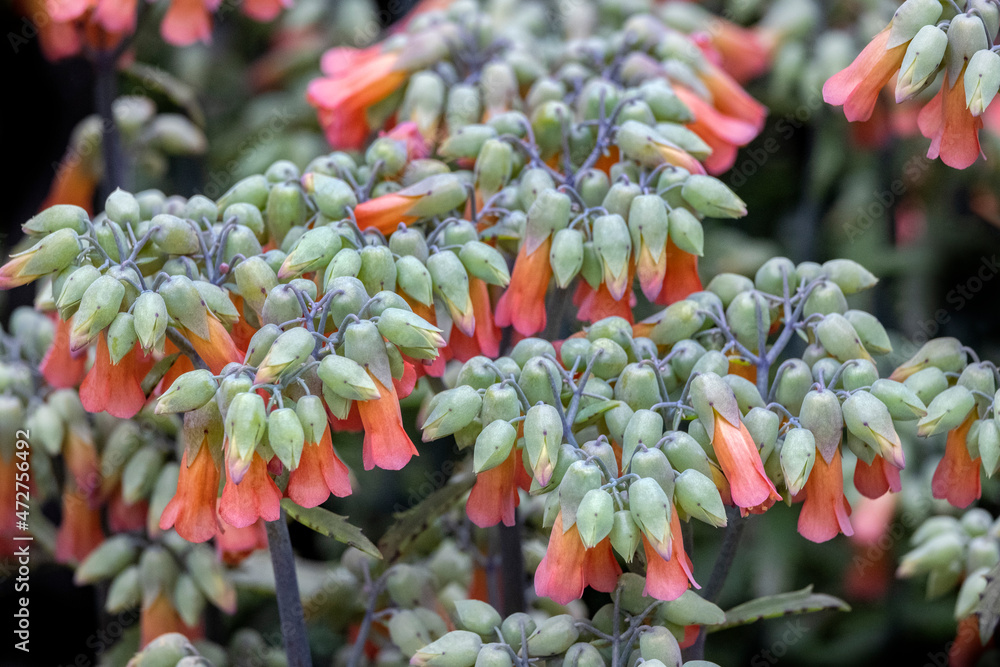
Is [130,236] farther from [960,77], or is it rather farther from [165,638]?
[960,77]

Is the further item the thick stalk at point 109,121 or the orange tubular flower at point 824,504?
the thick stalk at point 109,121

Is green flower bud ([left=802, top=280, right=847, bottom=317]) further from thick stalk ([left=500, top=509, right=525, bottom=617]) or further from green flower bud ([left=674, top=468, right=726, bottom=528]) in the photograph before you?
thick stalk ([left=500, top=509, right=525, bottom=617])

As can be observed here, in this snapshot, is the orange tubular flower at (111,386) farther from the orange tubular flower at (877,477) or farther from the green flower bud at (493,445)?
the orange tubular flower at (877,477)

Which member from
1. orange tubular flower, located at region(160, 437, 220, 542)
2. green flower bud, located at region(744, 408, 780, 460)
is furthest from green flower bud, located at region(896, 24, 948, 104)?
orange tubular flower, located at region(160, 437, 220, 542)

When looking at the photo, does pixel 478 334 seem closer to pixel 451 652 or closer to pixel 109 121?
pixel 451 652

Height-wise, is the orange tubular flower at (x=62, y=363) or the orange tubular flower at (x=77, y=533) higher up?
the orange tubular flower at (x=62, y=363)

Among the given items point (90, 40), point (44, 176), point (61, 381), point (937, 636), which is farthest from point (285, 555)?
point (44, 176)

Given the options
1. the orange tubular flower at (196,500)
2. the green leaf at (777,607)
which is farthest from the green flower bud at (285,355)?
the green leaf at (777,607)
